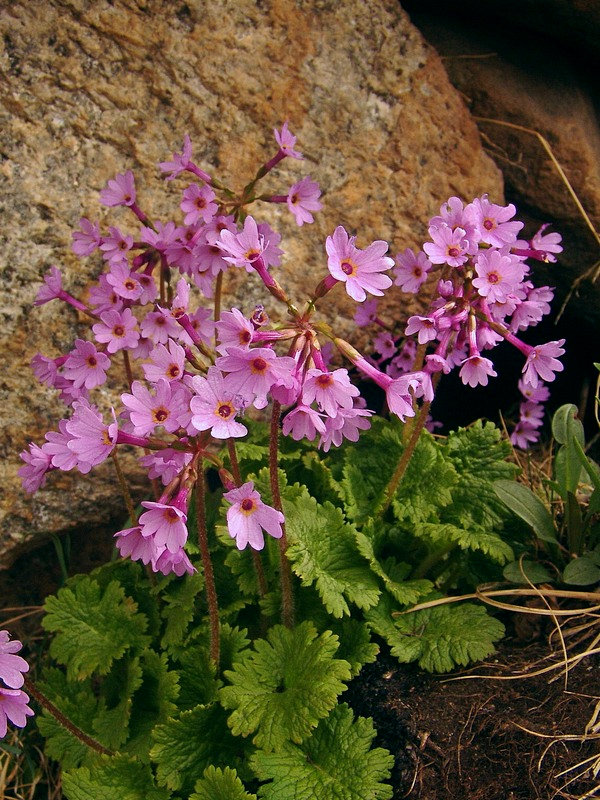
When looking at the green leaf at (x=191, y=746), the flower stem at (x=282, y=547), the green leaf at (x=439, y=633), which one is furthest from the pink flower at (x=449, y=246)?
the green leaf at (x=191, y=746)

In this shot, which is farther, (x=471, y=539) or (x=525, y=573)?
(x=525, y=573)

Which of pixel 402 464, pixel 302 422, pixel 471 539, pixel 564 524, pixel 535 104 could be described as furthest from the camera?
pixel 535 104

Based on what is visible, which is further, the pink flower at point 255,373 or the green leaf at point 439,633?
the green leaf at point 439,633

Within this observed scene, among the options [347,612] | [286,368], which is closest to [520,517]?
[347,612]

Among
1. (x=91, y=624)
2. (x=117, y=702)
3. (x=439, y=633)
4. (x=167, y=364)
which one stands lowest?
(x=117, y=702)

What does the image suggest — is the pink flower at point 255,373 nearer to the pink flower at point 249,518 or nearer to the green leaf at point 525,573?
the pink flower at point 249,518

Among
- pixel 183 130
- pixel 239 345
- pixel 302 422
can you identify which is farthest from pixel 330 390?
pixel 183 130

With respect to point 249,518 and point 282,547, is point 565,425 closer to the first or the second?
point 282,547
